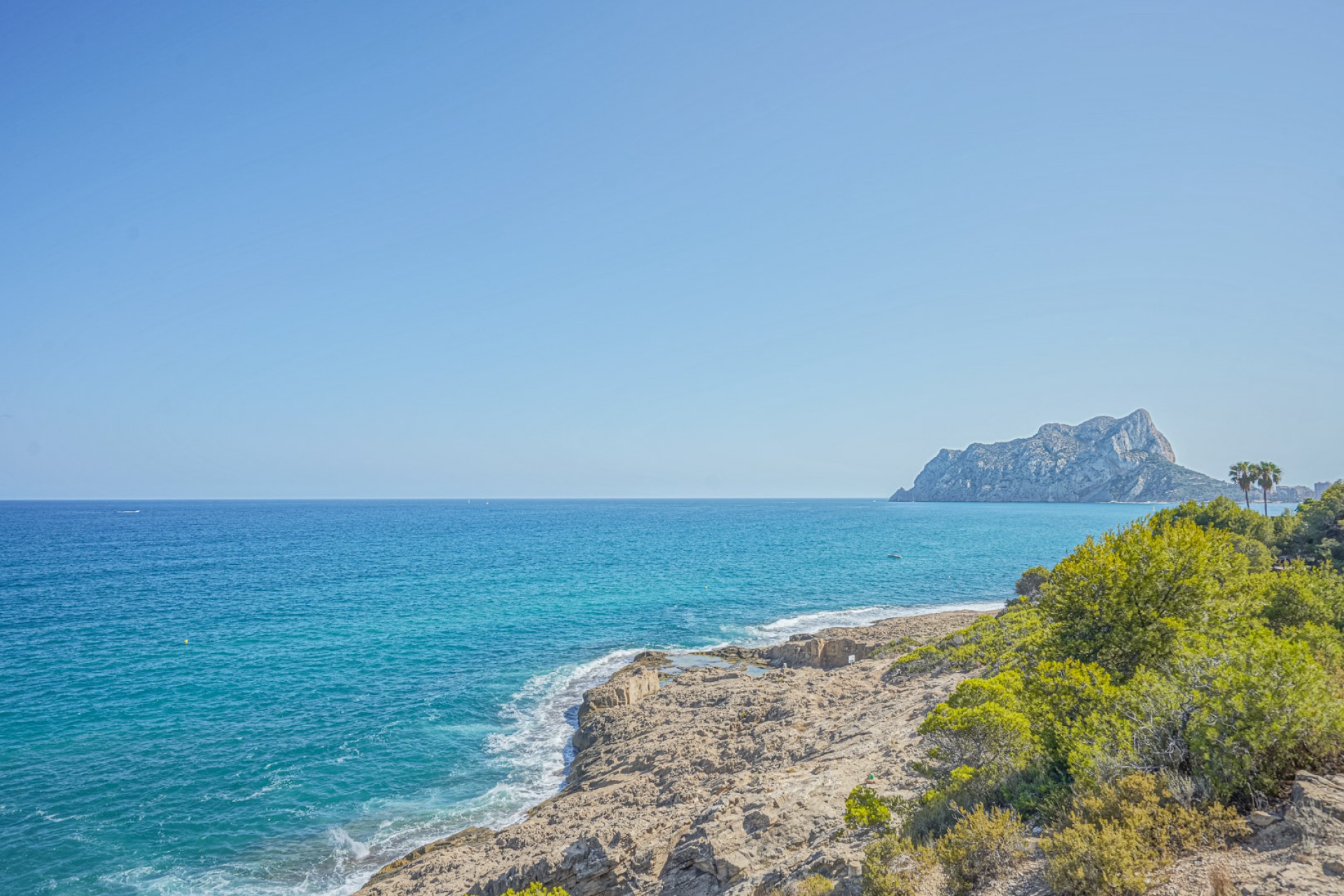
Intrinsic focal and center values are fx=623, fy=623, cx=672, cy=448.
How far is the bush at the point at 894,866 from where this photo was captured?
35.0 feet

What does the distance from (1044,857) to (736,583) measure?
200ft

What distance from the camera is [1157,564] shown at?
14859 millimetres

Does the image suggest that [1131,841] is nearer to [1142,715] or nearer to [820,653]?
[1142,715]

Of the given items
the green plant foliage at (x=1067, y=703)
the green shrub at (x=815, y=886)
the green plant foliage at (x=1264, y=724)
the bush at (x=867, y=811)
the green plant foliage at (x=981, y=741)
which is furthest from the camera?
the bush at (x=867, y=811)

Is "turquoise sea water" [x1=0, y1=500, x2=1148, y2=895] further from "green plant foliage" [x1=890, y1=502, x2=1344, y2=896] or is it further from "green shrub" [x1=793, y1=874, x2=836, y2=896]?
"green plant foliage" [x1=890, y1=502, x2=1344, y2=896]

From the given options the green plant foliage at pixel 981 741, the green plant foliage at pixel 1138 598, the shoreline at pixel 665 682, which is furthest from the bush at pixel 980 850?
the shoreline at pixel 665 682

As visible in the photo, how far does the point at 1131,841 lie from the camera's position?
884 cm

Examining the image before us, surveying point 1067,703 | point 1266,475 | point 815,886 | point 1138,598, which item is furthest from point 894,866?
point 1266,475

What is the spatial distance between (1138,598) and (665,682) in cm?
2603

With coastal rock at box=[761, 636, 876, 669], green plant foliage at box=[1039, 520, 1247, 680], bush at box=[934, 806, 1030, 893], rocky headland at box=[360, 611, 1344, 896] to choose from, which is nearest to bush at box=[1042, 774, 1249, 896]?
rocky headland at box=[360, 611, 1344, 896]

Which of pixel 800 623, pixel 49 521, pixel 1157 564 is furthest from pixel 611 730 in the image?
pixel 49 521

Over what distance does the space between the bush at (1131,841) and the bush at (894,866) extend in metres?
2.22

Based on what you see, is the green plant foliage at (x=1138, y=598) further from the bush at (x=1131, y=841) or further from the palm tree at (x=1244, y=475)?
the palm tree at (x=1244, y=475)

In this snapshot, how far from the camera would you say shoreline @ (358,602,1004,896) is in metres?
20.3
